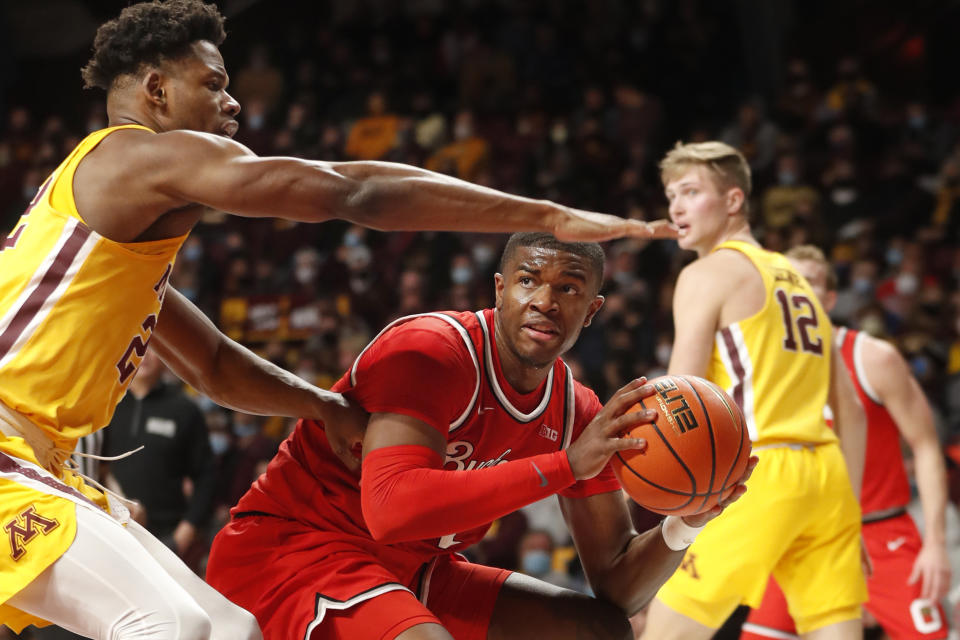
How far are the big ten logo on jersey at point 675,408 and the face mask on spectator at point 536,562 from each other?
4.55m

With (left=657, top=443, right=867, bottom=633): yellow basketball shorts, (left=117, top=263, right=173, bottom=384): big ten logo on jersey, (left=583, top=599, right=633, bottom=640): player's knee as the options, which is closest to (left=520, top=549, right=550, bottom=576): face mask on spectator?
(left=657, top=443, right=867, bottom=633): yellow basketball shorts

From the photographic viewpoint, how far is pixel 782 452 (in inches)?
164

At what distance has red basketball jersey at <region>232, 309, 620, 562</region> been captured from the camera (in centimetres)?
304

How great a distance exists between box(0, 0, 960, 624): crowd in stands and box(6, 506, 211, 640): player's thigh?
16.1 ft

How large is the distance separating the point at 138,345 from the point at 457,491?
2.96ft

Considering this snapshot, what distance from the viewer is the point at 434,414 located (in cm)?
301

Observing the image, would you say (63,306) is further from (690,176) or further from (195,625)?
(690,176)

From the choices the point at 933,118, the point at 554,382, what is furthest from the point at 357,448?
the point at 933,118

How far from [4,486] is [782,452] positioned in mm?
2723

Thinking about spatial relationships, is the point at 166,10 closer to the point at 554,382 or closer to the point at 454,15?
the point at 554,382

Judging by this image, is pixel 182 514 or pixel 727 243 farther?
pixel 182 514

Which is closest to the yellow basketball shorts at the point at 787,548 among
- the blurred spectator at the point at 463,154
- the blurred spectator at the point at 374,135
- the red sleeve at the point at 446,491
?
the red sleeve at the point at 446,491

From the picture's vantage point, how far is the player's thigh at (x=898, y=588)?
4516mm

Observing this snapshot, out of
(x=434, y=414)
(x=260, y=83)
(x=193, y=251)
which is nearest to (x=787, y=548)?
(x=434, y=414)
